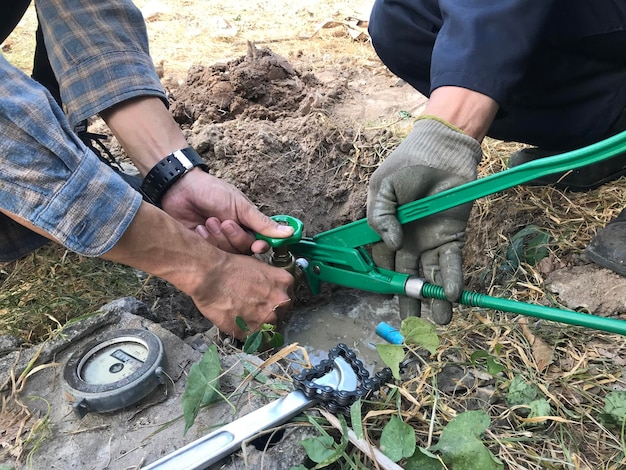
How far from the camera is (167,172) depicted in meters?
1.84

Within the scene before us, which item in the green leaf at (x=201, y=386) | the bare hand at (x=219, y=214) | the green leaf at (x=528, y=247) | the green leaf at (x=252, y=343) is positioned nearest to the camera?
the green leaf at (x=201, y=386)

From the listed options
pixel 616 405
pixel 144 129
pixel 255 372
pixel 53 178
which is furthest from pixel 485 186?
pixel 144 129

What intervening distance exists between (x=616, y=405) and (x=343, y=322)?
98 centimetres

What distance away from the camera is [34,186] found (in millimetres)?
1187

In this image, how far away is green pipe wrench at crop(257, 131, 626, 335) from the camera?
1.19 meters

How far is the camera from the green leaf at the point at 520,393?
1.26 m

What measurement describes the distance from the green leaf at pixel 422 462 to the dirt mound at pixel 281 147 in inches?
45.0

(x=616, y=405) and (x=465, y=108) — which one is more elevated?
(x=465, y=108)

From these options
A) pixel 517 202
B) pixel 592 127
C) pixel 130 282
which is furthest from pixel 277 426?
pixel 592 127

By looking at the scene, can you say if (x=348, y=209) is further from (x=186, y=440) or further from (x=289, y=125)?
(x=186, y=440)

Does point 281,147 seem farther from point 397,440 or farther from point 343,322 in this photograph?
point 397,440

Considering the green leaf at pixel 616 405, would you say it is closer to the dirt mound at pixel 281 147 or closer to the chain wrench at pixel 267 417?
the chain wrench at pixel 267 417

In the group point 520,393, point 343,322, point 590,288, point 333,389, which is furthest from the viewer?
point 343,322

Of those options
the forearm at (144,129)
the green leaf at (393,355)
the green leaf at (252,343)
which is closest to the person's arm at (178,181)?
the forearm at (144,129)
